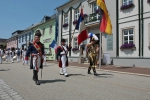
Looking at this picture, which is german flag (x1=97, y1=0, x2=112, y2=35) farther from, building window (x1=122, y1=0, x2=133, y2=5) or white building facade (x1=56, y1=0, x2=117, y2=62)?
building window (x1=122, y1=0, x2=133, y2=5)

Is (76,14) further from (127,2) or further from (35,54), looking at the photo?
(35,54)

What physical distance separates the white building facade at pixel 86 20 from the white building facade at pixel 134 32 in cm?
79

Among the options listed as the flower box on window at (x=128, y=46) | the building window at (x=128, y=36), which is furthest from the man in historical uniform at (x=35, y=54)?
the building window at (x=128, y=36)

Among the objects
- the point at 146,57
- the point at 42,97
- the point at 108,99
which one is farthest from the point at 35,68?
the point at 146,57

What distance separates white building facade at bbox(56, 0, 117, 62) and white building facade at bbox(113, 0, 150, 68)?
2.59 feet

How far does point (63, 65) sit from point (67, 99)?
187 inches

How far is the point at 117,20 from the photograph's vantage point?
17.8m

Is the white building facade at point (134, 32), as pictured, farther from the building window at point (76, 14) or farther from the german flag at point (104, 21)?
the building window at point (76, 14)

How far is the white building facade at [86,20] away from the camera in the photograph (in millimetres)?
18266

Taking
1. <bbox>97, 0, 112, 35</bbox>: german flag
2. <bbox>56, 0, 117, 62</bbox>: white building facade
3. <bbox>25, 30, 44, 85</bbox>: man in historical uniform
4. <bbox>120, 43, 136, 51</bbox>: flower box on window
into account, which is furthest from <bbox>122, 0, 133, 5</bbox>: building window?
<bbox>25, 30, 44, 85</bbox>: man in historical uniform

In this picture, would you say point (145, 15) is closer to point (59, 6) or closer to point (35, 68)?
point (35, 68)

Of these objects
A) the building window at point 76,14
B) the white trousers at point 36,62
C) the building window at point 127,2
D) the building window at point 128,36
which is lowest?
the white trousers at point 36,62

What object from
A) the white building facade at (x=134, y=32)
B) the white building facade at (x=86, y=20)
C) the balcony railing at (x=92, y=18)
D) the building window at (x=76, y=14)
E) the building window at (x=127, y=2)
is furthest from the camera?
the building window at (x=76, y=14)

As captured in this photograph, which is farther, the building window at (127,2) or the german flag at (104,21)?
the building window at (127,2)
